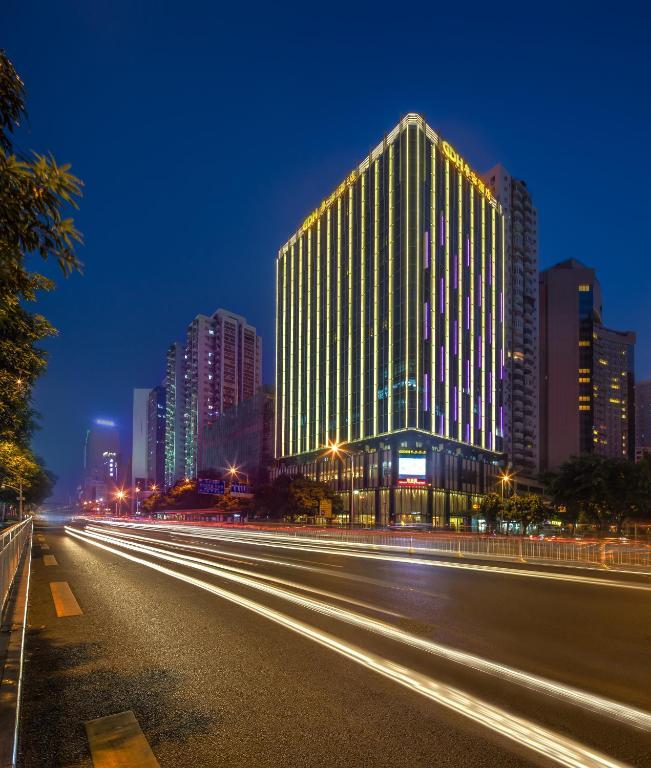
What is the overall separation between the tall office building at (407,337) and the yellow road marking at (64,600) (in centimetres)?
7201

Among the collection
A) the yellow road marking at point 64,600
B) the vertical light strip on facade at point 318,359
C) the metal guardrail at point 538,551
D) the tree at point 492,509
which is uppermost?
the vertical light strip on facade at point 318,359

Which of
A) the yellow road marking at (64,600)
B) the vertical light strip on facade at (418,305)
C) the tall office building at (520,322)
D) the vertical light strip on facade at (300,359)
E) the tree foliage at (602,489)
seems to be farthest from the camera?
the tall office building at (520,322)

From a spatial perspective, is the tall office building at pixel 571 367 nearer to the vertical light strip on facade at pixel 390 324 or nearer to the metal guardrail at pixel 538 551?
the vertical light strip on facade at pixel 390 324

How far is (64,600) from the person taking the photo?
13273 mm

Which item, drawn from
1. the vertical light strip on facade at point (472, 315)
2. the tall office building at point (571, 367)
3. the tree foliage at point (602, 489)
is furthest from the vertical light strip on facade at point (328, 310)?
the tall office building at point (571, 367)

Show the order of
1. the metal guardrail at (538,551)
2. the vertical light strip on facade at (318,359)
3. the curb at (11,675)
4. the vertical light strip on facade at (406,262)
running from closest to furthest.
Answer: the curb at (11,675) → the metal guardrail at (538,551) → the vertical light strip on facade at (406,262) → the vertical light strip on facade at (318,359)

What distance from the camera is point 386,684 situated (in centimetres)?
667

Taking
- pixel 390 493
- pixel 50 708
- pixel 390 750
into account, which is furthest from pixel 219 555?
pixel 390 493

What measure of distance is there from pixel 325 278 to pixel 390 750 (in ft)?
362

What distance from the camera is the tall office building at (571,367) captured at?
144750 mm

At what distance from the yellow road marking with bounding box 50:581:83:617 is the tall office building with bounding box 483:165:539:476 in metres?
105

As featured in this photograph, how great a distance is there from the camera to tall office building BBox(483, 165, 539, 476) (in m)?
118

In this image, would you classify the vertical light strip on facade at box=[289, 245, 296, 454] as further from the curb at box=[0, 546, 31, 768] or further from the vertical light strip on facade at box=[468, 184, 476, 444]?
the curb at box=[0, 546, 31, 768]

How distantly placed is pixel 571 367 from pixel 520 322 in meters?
35.2
